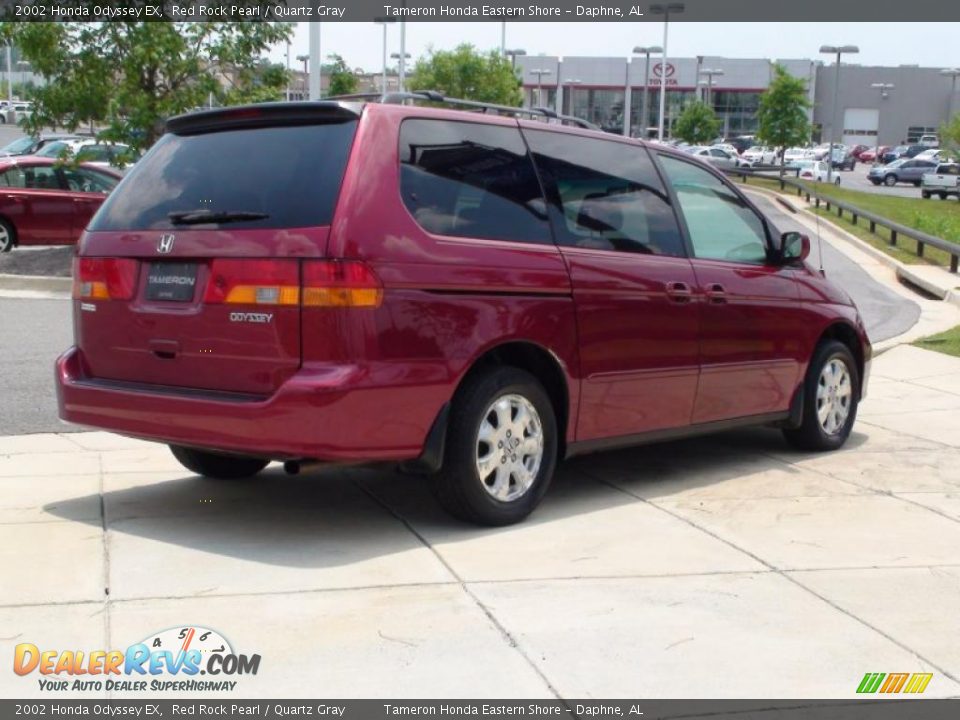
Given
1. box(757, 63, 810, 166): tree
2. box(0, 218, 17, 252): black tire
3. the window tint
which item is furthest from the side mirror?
box(757, 63, 810, 166): tree

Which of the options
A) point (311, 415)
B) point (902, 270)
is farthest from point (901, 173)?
point (311, 415)

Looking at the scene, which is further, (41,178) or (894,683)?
(41,178)

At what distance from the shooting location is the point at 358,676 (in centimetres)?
414

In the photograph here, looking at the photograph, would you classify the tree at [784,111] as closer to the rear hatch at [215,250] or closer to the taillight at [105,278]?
the rear hatch at [215,250]

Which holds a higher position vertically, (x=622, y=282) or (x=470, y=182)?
(x=470, y=182)

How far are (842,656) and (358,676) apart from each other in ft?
5.48

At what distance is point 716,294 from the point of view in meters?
7.07

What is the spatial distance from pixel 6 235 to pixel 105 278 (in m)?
14.1

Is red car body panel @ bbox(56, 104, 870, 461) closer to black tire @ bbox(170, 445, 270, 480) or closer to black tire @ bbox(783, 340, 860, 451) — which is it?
black tire @ bbox(170, 445, 270, 480)

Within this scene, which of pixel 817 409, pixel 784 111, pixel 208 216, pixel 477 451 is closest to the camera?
pixel 208 216

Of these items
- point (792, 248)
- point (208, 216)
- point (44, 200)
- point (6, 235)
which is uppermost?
point (208, 216)

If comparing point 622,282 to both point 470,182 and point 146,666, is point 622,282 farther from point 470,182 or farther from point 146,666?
point 146,666
